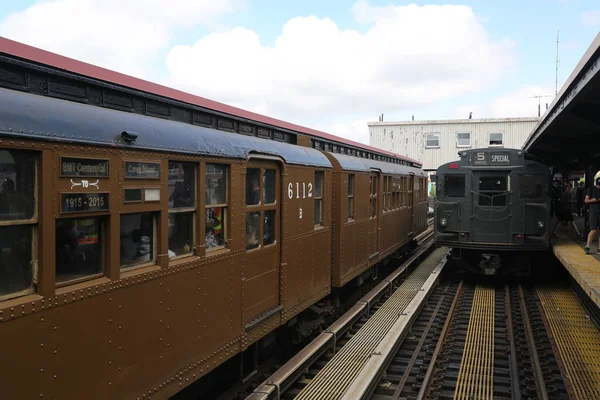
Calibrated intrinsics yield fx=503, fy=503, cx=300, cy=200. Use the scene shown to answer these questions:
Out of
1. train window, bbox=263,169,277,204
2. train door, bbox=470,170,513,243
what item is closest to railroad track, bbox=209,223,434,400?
train window, bbox=263,169,277,204

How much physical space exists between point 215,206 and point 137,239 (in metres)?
1.07

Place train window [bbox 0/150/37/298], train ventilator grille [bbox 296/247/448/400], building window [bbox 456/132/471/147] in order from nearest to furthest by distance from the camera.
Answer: train window [bbox 0/150/37/298] → train ventilator grille [bbox 296/247/448/400] → building window [bbox 456/132/471/147]

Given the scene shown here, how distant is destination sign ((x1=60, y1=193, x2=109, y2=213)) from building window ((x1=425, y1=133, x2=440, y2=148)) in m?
31.1

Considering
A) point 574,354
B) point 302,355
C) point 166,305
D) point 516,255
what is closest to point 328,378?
point 302,355

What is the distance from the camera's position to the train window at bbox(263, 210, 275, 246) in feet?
19.1

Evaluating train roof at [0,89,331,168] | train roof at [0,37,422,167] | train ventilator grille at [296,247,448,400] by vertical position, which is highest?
train roof at [0,37,422,167]

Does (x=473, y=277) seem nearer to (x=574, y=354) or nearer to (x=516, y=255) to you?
(x=516, y=255)

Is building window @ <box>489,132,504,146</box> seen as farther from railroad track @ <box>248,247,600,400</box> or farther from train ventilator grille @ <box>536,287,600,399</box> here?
railroad track @ <box>248,247,600,400</box>

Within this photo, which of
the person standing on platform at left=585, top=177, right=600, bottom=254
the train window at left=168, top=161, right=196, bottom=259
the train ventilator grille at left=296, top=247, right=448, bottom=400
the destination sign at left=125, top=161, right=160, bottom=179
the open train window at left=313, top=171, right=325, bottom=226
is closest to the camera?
the destination sign at left=125, top=161, right=160, bottom=179

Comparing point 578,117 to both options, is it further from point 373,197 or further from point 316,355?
point 316,355

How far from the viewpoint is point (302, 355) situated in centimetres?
631

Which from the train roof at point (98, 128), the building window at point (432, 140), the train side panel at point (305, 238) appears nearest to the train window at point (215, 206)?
the train roof at point (98, 128)

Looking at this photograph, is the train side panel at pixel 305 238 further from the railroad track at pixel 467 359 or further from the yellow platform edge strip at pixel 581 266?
the yellow platform edge strip at pixel 581 266

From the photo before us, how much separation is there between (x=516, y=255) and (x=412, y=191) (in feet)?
13.3
